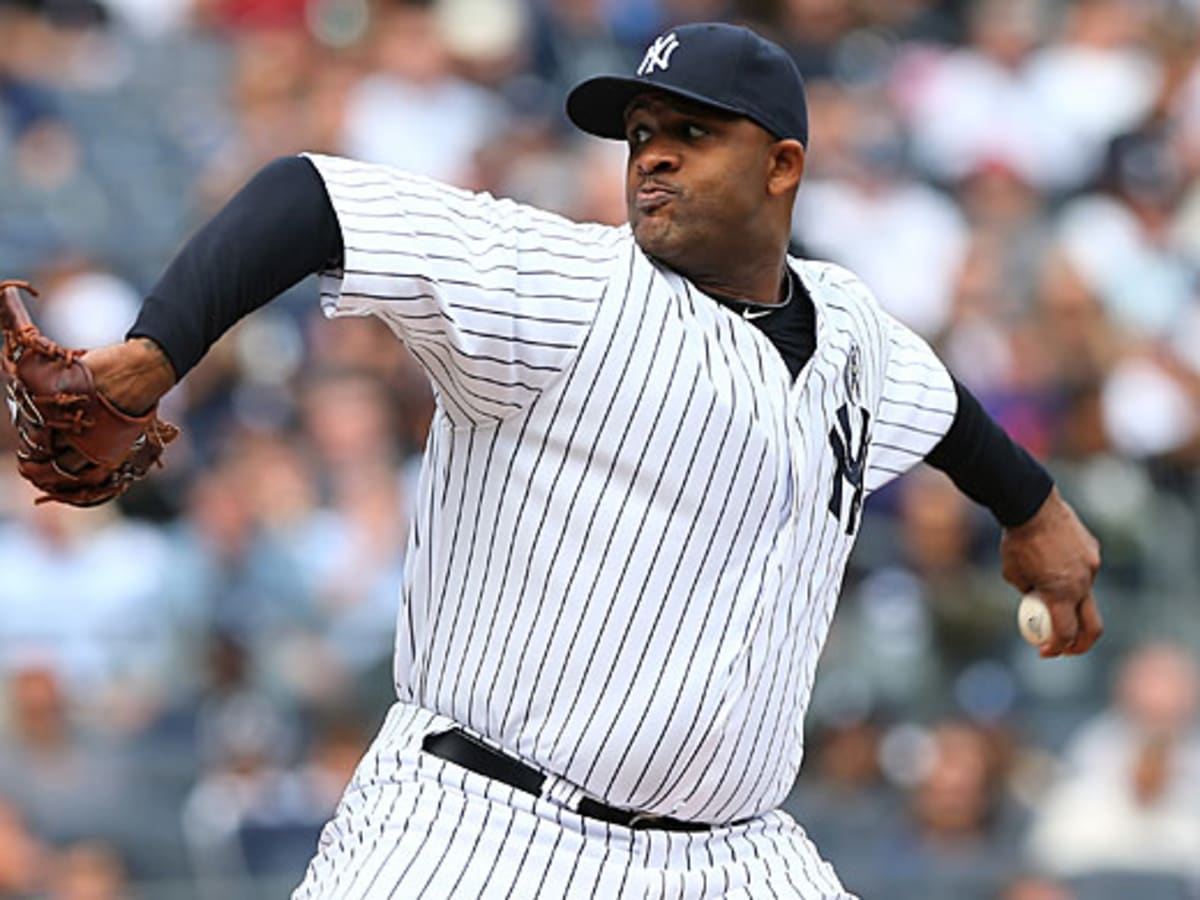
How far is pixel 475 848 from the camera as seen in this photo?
3.10m

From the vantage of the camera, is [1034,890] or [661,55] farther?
[1034,890]

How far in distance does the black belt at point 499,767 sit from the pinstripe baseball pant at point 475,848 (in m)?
0.01

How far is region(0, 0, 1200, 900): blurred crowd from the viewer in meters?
6.54

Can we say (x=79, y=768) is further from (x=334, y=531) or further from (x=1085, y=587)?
(x=1085, y=587)

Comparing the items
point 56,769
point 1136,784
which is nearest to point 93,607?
point 56,769

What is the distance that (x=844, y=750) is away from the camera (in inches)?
279

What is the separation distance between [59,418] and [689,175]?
3.31 feet

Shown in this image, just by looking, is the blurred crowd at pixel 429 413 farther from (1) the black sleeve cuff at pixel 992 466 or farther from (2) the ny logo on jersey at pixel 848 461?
(2) the ny logo on jersey at pixel 848 461

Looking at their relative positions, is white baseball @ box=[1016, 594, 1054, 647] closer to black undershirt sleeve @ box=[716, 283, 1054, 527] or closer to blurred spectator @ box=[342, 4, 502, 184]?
black undershirt sleeve @ box=[716, 283, 1054, 527]

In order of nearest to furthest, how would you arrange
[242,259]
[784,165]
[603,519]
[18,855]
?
[242,259] < [603,519] < [784,165] < [18,855]

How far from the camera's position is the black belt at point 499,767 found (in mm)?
3123

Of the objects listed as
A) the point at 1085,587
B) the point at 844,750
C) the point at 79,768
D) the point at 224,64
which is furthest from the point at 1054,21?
the point at 1085,587

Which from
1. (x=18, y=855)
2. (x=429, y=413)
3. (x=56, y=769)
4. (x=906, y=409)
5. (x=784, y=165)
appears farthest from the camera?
(x=429, y=413)

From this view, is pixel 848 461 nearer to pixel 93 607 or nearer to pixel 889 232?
pixel 93 607
